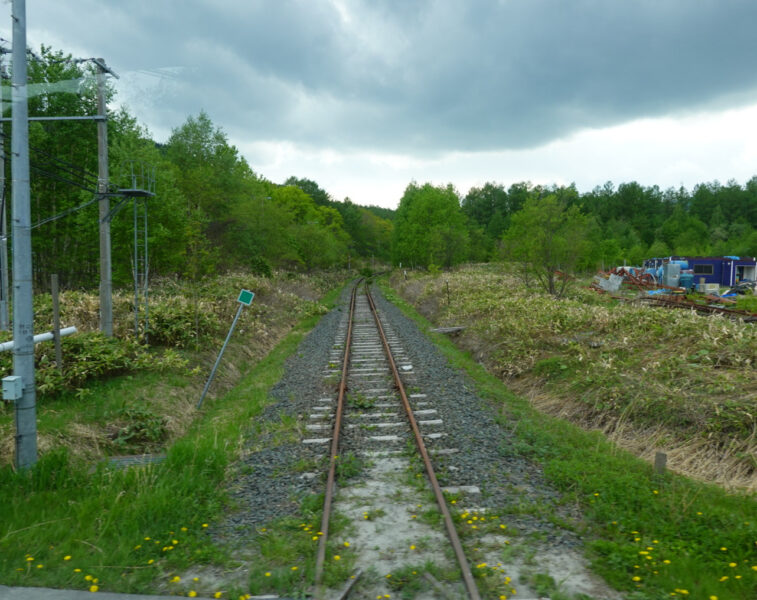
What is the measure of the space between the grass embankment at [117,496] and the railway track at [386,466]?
1346mm

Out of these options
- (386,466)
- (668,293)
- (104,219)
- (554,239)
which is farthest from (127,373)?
(668,293)

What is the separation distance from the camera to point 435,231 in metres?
42.9

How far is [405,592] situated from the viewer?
153 inches

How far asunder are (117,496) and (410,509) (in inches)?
127

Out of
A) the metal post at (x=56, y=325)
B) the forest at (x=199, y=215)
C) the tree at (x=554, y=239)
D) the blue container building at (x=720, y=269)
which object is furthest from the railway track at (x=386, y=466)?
A: the blue container building at (x=720, y=269)

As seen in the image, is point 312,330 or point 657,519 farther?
point 312,330

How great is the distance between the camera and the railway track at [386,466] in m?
4.38

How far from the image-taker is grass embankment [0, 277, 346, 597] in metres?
4.20

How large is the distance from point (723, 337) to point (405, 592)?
9.49m

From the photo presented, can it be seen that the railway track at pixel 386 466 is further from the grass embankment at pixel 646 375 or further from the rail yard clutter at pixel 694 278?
the rail yard clutter at pixel 694 278

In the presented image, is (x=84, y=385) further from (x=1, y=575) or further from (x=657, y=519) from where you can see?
(x=657, y=519)

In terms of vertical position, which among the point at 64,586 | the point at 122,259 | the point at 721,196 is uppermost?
the point at 721,196

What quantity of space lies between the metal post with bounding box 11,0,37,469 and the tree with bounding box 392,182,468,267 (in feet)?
122

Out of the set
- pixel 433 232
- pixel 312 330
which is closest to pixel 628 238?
pixel 433 232
